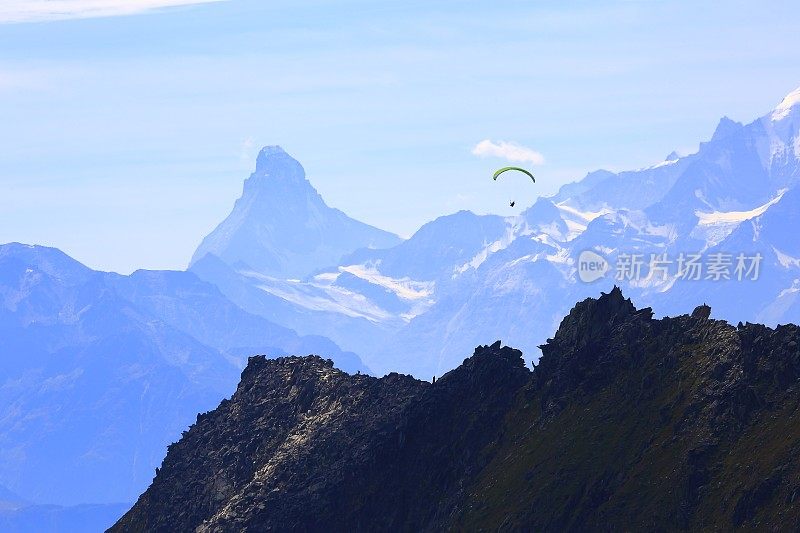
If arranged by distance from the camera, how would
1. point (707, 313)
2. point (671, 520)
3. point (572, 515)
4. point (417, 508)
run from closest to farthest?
point (671, 520), point (572, 515), point (707, 313), point (417, 508)

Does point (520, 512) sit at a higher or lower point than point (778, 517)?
higher

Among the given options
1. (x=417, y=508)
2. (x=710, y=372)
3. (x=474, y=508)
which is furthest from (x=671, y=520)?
(x=417, y=508)

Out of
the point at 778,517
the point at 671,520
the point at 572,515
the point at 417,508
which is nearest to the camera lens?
the point at 778,517

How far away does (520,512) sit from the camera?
6954 inches

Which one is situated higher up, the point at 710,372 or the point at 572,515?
the point at 710,372

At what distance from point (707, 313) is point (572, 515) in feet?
101

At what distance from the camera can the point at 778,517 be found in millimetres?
143500

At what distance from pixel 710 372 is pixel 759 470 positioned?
2085 cm

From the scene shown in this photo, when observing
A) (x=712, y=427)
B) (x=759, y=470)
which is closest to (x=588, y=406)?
(x=712, y=427)

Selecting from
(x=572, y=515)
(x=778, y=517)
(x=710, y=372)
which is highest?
(x=710, y=372)

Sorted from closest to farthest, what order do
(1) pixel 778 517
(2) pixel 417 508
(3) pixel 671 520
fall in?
(1) pixel 778 517 < (3) pixel 671 520 < (2) pixel 417 508

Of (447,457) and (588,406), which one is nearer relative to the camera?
(588,406)

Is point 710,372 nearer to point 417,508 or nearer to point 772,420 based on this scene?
point 772,420

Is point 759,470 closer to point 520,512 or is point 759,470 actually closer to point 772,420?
point 772,420
